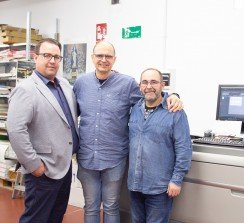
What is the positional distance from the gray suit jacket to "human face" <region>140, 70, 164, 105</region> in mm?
495

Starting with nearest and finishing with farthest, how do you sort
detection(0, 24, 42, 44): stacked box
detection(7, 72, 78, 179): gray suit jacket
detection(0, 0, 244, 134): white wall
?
detection(7, 72, 78, 179): gray suit jacket → detection(0, 0, 244, 134): white wall → detection(0, 24, 42, 44): stacked box

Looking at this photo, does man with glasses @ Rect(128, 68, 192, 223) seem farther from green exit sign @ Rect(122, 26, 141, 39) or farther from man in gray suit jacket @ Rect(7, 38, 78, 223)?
green exit sign @ Rect(122, 26, 141, 39)

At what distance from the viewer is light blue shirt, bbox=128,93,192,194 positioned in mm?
1878

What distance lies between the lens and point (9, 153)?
3949mm

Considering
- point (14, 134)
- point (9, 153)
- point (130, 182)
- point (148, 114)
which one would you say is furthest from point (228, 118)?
point (9, 153)

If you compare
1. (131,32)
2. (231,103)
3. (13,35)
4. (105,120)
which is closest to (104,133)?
(105,120)

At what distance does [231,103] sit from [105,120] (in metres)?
0.92

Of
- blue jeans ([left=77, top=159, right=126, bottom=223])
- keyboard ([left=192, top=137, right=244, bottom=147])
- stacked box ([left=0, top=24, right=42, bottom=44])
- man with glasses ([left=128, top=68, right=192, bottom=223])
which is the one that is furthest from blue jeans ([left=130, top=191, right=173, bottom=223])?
stacked box ([left=0, top=24, right=42, bottom=44])

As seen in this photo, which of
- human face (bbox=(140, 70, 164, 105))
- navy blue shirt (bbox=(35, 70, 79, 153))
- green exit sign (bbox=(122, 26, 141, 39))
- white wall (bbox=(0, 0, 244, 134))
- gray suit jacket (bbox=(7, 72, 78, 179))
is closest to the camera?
gray suit jacket (bbox=(7, 72, 78, 179))

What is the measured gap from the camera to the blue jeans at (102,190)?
2094mm

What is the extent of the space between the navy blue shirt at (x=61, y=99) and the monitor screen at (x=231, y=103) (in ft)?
3.38

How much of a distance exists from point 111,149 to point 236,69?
1.58 metres

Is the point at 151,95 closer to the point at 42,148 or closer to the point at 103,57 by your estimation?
the point at 103,57

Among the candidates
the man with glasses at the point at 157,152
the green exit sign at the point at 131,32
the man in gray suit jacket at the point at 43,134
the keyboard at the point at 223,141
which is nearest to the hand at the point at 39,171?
the man in gray suit jacket at the point at 43,134
